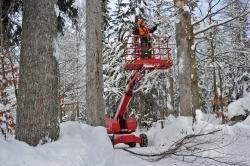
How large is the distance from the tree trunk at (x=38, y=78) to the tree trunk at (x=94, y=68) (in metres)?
4.27

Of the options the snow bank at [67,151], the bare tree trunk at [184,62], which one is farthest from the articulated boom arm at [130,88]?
the snow bank at [67,151]

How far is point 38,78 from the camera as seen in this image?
6.82 metres

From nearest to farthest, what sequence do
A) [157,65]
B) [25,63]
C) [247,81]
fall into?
[25,63] → [157,65] → [247,81]

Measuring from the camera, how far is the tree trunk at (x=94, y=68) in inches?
447

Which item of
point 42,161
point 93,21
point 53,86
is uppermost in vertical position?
point 93,21

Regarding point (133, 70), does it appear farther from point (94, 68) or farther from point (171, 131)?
point (94, 68)

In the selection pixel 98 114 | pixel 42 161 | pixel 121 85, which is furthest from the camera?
pixel 121 85

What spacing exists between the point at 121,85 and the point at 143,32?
13135mm

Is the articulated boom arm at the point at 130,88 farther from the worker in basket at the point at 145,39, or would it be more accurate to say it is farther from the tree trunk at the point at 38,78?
the tree trunk at the point at 38,78

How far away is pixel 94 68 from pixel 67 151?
5467 millimetres

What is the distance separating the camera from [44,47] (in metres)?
6.95

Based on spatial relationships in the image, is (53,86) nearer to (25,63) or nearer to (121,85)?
(25,63)

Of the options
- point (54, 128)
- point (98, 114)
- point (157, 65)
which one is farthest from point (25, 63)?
point (157, 65)

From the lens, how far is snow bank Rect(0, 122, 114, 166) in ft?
17.2
